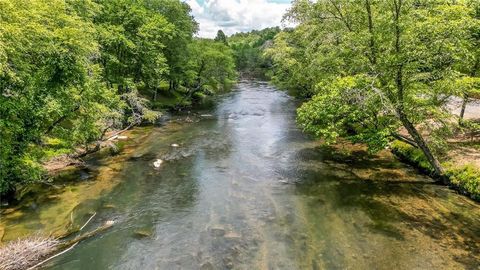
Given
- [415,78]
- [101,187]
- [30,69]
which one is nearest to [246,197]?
[101,187]

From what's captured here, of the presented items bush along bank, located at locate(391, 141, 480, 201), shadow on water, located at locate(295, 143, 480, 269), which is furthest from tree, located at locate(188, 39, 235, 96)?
bush along bank, located at locate(391, 141, 480, 201)

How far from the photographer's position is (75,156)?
985 inches

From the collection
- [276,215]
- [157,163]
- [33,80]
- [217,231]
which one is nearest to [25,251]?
[217,231]

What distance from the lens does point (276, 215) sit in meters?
17.5

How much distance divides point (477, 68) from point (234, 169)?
19.5m

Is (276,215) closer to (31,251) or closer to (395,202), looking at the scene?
(395,202)

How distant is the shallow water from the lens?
1366cm

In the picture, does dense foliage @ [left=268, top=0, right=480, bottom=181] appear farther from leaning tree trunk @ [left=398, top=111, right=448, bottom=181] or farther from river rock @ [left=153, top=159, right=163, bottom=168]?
river rock @ [left=153, top=159, right=163, bottom=168]

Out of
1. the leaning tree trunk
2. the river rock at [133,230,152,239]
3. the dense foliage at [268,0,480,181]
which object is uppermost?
the dense foliage at [268,0,480,181]

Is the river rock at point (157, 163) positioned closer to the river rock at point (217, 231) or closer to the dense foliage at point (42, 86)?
the dense foliage at point (42, 86)

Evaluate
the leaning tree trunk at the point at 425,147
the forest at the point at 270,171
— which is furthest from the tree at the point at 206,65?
the leaning tree trunk at the point at 425,147

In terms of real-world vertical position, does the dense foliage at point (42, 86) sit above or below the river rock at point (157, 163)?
above

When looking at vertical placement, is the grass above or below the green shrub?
below

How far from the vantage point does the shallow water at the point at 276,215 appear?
13664mm
